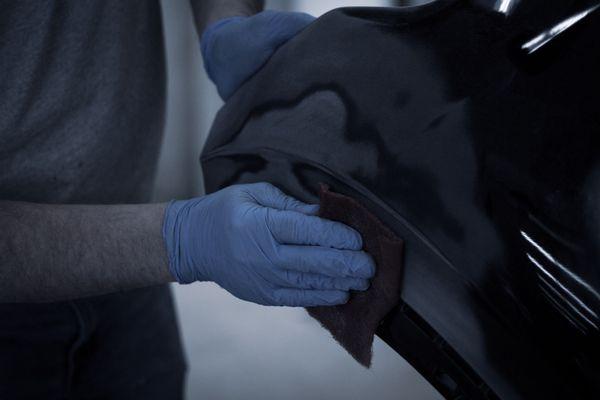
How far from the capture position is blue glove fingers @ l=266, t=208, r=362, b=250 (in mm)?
570

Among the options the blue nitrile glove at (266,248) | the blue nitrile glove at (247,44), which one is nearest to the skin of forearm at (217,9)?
the blue nitrile glove at (247,44)

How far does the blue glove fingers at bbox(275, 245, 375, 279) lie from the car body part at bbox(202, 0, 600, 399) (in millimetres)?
49

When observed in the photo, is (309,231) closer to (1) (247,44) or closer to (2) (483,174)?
(2) (483,174)

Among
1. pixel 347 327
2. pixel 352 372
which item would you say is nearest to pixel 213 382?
pixel 352 372

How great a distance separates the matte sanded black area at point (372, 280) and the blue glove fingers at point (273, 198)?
0.04 metres

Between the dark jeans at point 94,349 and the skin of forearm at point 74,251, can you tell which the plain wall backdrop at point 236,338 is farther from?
the skin of forearm at point 74,251

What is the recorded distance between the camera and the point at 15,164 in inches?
30.3

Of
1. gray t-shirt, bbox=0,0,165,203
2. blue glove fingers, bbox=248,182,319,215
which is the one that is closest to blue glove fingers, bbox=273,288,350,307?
blue glove fingers, bbox=248,182,319,215

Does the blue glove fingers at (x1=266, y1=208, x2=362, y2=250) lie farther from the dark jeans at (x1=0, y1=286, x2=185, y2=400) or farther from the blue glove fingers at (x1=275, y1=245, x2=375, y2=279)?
the dark jeans at (x1=0, y1=286, x2=185, y2=400)

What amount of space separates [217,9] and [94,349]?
670 mm

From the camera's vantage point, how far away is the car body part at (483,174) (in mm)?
460

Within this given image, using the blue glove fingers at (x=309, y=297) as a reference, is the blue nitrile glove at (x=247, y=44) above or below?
above

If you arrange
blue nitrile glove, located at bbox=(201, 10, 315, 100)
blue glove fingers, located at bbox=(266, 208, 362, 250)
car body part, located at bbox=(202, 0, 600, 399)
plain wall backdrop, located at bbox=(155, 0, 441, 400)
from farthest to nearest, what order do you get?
plain wall backdrop, located at bbox=(155, 0, 441, 400)
blue nitrile glove, located at bbox=(201, 10, 315, 100)
blue glove fingers, located at bbox=(266, 208, 362, 250)
car body part, located at bbox=(202, 0, 600, 399)

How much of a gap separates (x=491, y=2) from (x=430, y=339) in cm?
36
